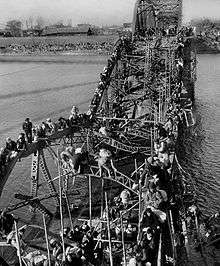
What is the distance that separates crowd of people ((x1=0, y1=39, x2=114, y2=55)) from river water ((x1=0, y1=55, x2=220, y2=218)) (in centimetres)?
389

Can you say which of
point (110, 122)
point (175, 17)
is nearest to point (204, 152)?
point (110, 122)

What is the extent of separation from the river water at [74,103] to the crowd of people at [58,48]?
153 inches

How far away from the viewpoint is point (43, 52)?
11738 cm

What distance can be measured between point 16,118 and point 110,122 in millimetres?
18022

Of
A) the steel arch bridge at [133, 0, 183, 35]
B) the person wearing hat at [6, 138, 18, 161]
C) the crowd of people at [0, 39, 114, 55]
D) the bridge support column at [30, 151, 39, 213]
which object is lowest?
the crowd of people at [0, 39, 114, 55]

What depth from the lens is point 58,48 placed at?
4651 inches

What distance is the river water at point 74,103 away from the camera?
2797 centimetres

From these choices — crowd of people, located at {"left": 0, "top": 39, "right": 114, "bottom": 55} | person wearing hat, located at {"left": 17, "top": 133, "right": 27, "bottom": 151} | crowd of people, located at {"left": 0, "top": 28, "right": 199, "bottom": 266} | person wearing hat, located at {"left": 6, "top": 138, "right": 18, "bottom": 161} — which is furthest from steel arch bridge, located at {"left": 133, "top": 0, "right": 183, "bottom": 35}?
crowd of people, located at {"left": 0, "top": 39, "right": 114, "bottom": 55}

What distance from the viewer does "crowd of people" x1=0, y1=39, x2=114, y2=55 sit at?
374ft

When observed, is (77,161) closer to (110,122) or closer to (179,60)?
(110,122)

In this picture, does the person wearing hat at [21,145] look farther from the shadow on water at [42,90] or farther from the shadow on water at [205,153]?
Answer: the shadow on water at [42,90]

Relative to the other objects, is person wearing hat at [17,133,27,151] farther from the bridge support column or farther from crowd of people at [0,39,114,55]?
crowd of people at [0,39,114,55]

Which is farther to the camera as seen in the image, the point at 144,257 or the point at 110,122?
the point at 110,122

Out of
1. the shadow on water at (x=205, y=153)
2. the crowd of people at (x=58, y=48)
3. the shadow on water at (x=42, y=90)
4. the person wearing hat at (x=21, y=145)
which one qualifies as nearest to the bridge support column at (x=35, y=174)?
the person wearing hat at (x=21, y=145)
